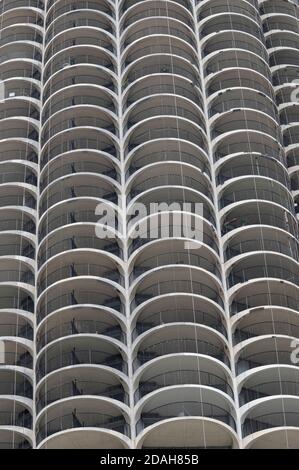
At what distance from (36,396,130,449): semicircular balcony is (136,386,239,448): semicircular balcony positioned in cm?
131

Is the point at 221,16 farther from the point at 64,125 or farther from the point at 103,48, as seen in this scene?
the point at 64,125

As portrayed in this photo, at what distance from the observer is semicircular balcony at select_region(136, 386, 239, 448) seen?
70.7 metres

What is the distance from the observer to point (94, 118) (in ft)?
297

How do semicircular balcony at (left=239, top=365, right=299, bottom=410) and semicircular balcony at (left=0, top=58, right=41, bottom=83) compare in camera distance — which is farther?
semicircular balcony at (left=0, top=58, right=41, bottom=83)

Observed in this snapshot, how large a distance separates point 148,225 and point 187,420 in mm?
15306

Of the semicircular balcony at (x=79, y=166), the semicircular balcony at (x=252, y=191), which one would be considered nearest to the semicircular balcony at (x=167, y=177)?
the semicircular balcony at (x=252, y=191)

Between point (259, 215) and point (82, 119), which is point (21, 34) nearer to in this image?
point (82, 119)

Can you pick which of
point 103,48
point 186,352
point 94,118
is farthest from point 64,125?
point 186,352

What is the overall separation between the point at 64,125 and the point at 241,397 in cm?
2521

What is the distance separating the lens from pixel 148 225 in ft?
267

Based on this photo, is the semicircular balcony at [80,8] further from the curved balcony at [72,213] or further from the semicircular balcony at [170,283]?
the semicircular balcony at [170,283]

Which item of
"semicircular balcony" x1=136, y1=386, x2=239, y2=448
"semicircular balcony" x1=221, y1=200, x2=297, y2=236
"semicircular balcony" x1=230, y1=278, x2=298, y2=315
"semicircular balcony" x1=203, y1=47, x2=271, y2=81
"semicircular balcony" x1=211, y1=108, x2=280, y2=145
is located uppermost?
"semicircular balcony" x1=203, y1=47, x2=271, y2=81

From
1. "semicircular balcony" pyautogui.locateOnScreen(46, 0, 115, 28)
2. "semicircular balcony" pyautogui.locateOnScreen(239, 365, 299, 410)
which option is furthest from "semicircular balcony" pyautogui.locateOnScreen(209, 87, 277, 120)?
"semicircular balcony" pyautogui.locateOnScreen(239, 365, 299, 410)

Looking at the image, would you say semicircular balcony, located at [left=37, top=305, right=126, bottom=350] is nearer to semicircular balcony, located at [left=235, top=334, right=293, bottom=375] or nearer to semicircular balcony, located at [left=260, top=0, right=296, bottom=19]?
semicircular balcony, located at [left=235, top=334, right=293, bottom=375]
